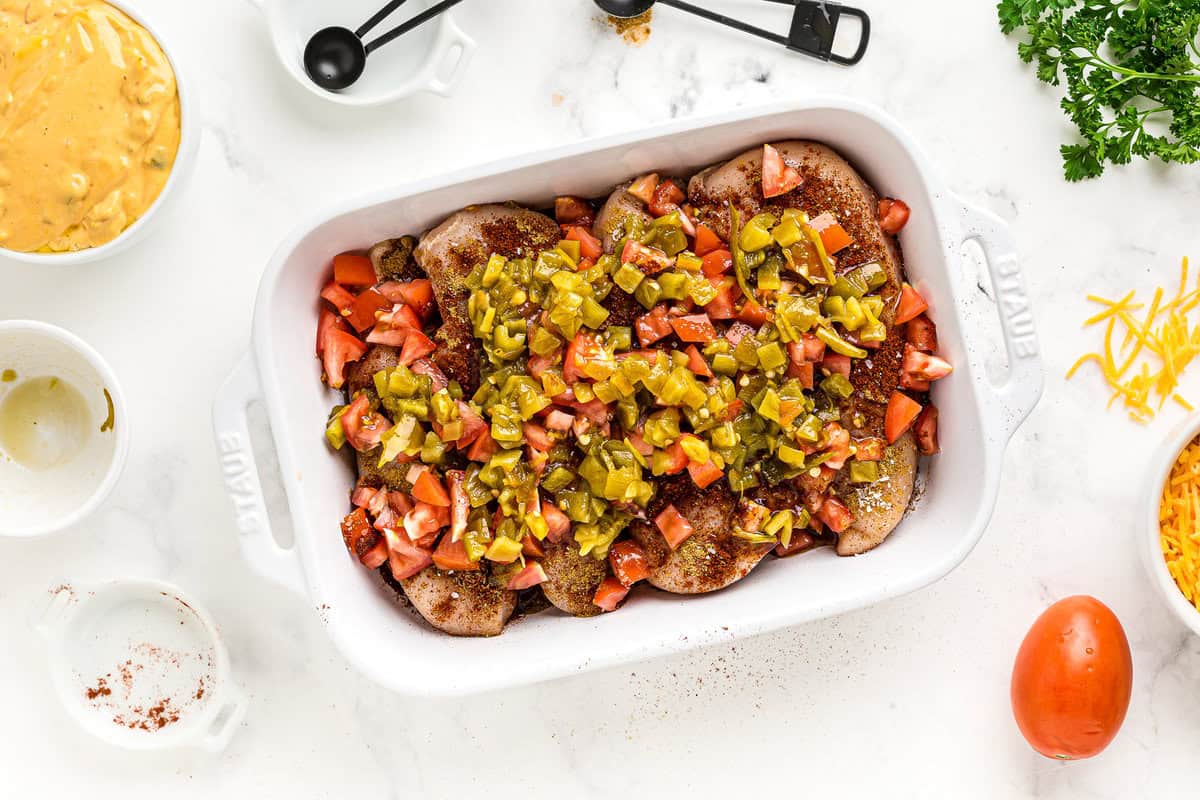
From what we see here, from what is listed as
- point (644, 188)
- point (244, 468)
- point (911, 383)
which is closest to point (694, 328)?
point (644, 188)

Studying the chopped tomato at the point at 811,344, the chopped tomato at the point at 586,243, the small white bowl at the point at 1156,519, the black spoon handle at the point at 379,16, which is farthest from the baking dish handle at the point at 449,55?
the small white bowl at the point at 1156,519

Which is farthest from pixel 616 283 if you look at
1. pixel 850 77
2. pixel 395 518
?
pixel 850 77

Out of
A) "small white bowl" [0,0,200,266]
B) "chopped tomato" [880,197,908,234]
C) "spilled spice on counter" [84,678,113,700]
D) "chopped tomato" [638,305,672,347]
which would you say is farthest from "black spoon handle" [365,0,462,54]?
"spilled spice on counter" [84,678,113,700]

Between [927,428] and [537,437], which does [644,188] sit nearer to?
[537,437]

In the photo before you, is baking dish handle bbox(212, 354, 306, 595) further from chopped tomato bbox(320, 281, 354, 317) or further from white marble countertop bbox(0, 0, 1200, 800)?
white marble countertop bbox(0, 0, 1200, 800)

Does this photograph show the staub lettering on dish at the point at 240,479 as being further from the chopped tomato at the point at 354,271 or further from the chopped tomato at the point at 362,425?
the chopped tomato at the point at 354,271

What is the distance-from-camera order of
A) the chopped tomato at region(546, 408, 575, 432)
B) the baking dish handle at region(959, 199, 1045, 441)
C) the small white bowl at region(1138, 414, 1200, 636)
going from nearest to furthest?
1. the baking dish handle at region(959, 199, 1045, 441)
2. the chopped tomato at region(546, 408, 575, 432)
3. the small white bowl at region(1138, 414, 1200, 636)
